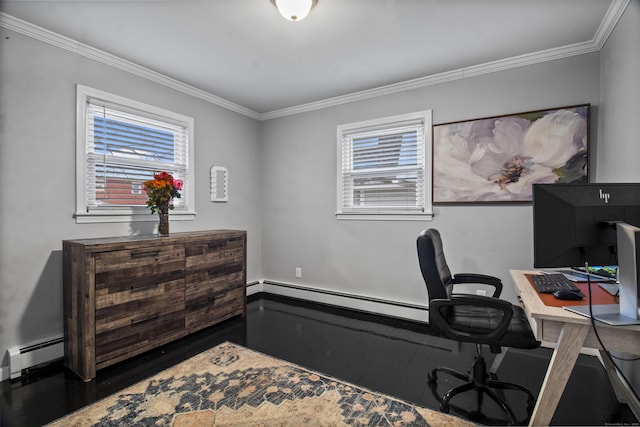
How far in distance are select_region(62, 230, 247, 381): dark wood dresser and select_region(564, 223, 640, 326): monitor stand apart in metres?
2.83

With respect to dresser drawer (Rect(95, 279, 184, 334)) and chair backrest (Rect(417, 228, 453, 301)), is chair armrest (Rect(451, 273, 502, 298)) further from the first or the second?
dresser drawer (Rect(95, 279, 184, 334))

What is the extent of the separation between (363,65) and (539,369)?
2.98m

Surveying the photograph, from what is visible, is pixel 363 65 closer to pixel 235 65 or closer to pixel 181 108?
pixel 235 65

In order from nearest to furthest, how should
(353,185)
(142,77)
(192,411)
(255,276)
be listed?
(192,411) → (142,77) → (353,185) → (255,276)

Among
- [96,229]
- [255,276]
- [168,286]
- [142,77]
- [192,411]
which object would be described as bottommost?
[192,411]

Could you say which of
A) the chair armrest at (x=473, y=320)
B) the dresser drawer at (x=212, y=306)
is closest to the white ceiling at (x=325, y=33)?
the chair armrest at (x=473, y=320)

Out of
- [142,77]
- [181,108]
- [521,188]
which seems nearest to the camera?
[521,188]

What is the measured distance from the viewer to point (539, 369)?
233cm

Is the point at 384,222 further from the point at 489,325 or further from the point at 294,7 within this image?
the point at 294,7

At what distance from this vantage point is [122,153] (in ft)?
9.57

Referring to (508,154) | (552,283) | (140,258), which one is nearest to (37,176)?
(140,258)

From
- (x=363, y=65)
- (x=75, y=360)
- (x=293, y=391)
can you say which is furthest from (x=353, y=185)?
(x=75, y=360)

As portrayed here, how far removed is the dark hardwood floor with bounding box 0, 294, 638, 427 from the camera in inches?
72.5

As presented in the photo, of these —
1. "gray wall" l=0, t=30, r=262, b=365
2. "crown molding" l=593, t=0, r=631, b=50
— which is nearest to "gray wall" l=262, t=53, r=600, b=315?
"crown molding" l=593, t=0, r=631, b=50
